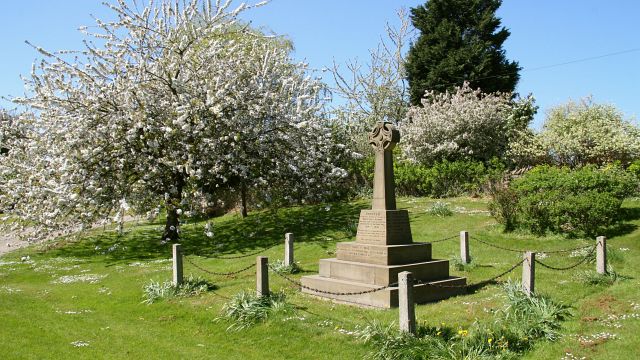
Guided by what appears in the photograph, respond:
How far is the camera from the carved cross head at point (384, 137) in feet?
40.7

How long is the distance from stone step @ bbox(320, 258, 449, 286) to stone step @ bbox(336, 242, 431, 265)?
0.53 ft

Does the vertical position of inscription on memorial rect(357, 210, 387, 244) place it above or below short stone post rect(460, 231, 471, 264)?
above

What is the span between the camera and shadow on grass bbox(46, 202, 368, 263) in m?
20.1

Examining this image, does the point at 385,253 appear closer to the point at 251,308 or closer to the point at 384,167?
the point at 384,167

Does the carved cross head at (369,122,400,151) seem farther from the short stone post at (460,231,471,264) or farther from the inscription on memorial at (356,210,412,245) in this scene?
the short stone post at (460,231,471,264)

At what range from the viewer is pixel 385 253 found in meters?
11.7

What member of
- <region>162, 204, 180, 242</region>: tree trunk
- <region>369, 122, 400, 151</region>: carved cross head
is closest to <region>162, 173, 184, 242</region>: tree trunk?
<region>162, 204, 180, 242</region>: tree trunk

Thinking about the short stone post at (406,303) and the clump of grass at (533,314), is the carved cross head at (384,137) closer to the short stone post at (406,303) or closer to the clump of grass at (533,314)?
the clump of grass at (533,314)

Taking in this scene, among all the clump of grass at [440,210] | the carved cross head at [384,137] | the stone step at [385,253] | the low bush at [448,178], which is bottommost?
the stone step at [385,253]

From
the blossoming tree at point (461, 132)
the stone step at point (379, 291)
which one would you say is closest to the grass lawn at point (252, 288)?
the stone step at point (379, 291)

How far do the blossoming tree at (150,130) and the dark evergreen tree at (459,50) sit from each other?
54.4 ft

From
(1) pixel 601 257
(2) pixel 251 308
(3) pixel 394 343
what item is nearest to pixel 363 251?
(2) pixel 251 308

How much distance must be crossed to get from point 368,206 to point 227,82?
27.9ft

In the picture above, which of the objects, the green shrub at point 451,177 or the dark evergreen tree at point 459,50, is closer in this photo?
the green shrub at point 451,177
